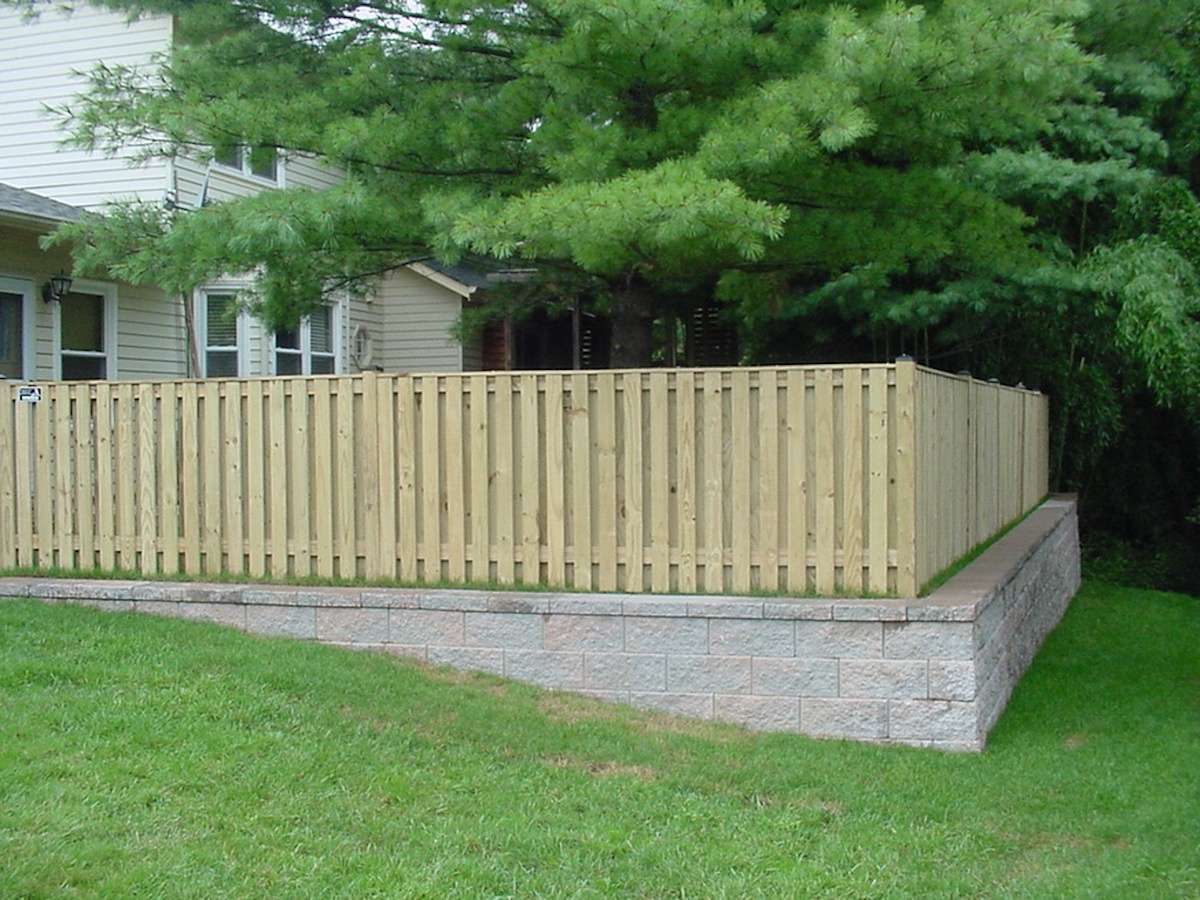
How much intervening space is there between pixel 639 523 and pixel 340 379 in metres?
1.85

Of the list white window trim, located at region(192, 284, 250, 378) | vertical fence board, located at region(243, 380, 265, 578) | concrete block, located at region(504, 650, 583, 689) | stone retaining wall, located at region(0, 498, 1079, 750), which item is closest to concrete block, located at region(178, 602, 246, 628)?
stone retaining wall, located at region(0, 498, 1079, 750)

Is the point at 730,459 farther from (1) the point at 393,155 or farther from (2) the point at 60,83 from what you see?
A: (2) the point at 60,83

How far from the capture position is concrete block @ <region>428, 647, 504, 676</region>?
6734mm

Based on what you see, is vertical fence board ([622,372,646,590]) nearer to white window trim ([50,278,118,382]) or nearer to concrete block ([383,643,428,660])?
concrete block ([383,643,428,660])

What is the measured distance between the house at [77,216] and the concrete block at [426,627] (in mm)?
5212

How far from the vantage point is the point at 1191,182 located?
16.0m

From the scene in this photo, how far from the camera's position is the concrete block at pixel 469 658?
673cm

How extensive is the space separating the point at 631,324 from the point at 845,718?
11.5 ft

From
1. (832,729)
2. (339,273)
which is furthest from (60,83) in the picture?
(832,729)

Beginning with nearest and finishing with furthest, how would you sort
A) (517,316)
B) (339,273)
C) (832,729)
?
(832,729)
(339,273)
(517,316)

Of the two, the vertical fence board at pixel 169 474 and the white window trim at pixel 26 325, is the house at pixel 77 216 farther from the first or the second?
the vertical fence board at pixel 169 474

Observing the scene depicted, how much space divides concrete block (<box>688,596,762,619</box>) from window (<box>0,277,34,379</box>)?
324 inches

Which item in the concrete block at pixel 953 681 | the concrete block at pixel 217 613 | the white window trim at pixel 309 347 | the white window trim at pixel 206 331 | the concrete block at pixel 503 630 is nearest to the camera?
the concrete block at pixel 953 681

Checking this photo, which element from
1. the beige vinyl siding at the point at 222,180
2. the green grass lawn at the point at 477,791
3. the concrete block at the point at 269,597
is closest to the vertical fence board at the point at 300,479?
the concrete block at the point at 269,597
